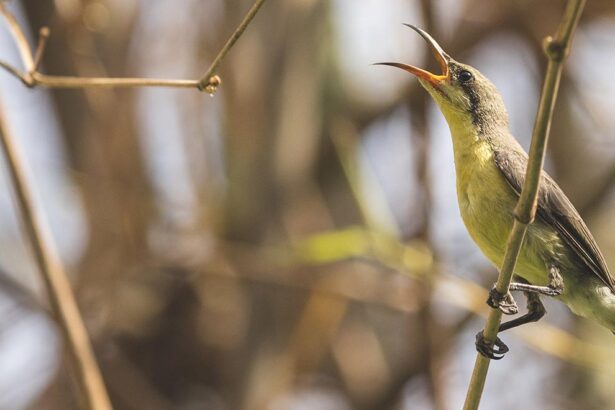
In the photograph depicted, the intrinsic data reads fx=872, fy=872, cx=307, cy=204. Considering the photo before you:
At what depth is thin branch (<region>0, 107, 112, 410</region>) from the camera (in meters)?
2.72

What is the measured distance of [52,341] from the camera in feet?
17.1

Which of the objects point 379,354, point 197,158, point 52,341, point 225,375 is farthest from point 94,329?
point 379,354

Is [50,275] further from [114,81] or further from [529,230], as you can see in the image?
[529,230]

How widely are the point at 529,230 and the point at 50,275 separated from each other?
174cm

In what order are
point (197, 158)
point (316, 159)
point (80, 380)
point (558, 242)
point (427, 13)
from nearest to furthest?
Answer: point (80, 380) → point (558, 242) → point (427, 13) → point (197, 158) → point (316, 159)

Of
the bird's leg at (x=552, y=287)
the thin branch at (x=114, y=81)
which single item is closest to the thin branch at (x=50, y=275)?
the thin branch at (x=114, y=81)

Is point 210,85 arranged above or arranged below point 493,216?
above

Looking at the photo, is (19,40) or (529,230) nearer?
(19,40)

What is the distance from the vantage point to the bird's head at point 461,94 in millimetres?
3602

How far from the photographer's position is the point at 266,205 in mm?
5328

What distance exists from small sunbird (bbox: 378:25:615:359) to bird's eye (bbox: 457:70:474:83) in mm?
202

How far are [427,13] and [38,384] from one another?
319 centimetres

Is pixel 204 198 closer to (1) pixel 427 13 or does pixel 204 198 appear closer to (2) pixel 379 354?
(2) pixel 379 354

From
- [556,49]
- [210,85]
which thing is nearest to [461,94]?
[210,85]
